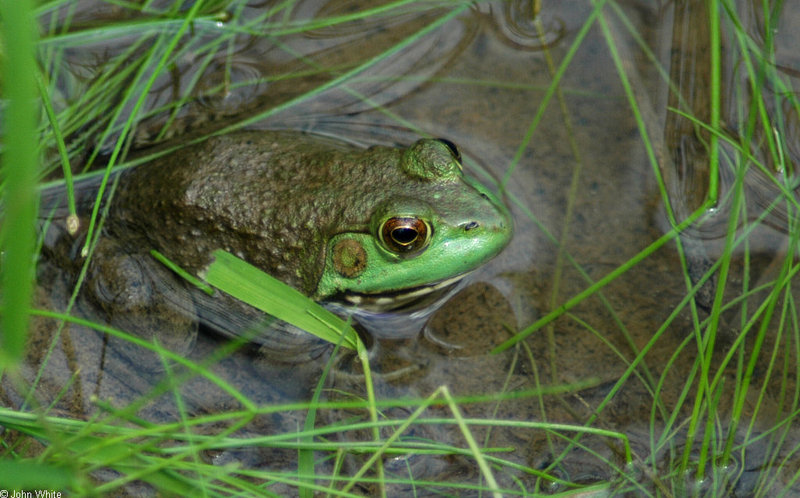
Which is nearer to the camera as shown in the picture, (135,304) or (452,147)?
(452,147)

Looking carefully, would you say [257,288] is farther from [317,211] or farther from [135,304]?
[135,304]

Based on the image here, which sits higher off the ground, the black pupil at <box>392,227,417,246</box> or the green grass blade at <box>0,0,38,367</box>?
the green grass blade at <box>0,0,38,367</box>

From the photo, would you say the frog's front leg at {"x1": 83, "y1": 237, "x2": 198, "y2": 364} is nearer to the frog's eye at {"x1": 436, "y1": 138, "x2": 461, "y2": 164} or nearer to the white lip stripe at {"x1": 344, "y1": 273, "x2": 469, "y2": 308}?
the white lip stripe at {"x1": 344, "y1": 273, "x2": 469, "y2": 308}

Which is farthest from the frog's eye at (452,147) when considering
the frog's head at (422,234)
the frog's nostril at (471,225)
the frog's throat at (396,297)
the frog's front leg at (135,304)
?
→ the frog's front leg at (135,304)

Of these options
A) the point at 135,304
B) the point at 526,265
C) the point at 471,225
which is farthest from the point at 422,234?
the point at 135,304

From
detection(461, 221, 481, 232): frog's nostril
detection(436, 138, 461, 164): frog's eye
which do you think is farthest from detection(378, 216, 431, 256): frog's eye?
detection(436, 138, 461, 164): frog's eye

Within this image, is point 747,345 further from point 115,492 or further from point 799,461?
point 115,492
